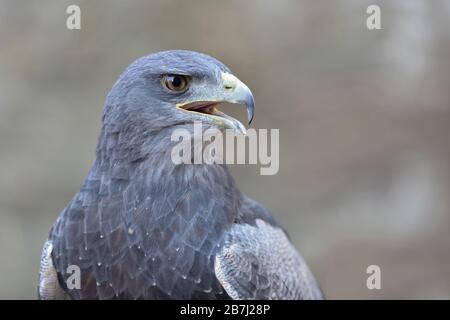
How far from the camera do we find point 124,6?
24.8 feet

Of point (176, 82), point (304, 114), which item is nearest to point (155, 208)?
point (176, 82)

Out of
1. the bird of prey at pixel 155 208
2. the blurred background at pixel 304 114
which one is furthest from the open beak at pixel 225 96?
the blurred background at pixel 304 114

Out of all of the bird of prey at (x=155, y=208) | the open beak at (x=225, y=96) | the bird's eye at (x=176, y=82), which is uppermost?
the bird's eye at (x=176, y=82)

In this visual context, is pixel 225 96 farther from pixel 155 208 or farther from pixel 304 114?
pixel 304 114

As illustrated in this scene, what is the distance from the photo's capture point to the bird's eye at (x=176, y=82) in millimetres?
3848

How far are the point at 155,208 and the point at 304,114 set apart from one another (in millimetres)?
4073

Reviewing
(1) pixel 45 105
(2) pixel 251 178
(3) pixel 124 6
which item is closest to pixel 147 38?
(3) pixel 124 6

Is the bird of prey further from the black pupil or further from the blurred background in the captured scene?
the blurred background

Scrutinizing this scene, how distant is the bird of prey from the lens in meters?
3.80

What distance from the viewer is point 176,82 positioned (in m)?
3.85

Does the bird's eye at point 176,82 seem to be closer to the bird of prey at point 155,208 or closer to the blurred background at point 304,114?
the bird of prey at point 155,208

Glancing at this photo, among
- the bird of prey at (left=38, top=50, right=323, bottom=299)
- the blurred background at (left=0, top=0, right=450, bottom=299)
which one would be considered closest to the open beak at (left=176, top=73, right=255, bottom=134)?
the bird of prey at (left=38, top=50, right=323, bottom=299)
